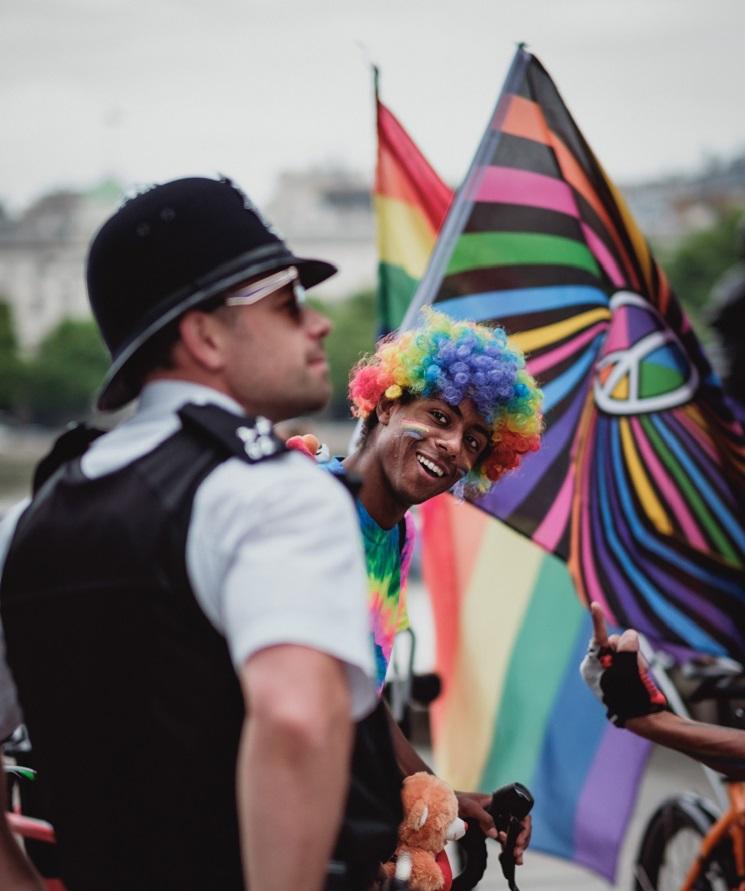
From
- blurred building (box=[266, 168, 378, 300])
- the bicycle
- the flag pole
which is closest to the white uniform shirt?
the flag pole

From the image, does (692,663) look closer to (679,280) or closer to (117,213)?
(117,213)

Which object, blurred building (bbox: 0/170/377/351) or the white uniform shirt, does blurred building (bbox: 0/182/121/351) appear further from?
the white uniform shirt

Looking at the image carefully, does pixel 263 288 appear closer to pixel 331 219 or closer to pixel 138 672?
pixel 138 672

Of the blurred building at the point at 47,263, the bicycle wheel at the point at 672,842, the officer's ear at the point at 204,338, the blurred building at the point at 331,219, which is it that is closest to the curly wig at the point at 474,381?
the officer's ear at the point at 204,338

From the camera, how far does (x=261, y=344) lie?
1601 mm

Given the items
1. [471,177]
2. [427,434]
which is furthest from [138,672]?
[471,177]

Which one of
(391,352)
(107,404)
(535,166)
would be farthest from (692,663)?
(107,404)

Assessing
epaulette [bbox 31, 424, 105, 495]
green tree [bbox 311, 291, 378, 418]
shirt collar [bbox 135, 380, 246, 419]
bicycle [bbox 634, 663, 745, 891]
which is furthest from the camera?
green tree [bbox 311, 291, 378, 418]

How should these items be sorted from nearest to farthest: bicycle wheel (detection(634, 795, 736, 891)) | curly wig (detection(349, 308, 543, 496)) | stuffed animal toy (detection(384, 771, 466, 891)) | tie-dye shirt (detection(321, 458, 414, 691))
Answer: stuffed animal toy (detection(384, 771, 466, 891)) < tie-dye shirt (detection(321, 458, 414, 691)) < curly wig (detection(349, 308, 543, 496)) < bicycle wheel (detection(634, 795, 736, 891))

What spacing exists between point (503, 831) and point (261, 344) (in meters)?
1.22

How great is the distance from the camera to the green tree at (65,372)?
84188mm

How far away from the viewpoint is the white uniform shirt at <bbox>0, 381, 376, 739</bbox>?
135 centimetres

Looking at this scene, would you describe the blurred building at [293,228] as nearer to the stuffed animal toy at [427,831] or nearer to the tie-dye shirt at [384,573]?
the tie-dye shirt at [384,573]

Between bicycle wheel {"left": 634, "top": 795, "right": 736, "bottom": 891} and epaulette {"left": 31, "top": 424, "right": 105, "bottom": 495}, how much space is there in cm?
307
